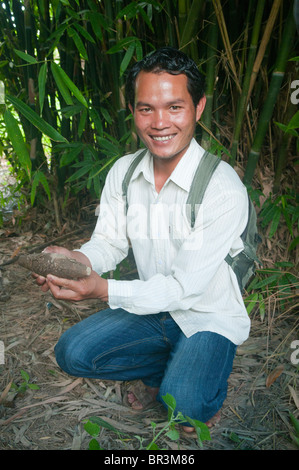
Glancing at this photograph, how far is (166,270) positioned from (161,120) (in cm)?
57

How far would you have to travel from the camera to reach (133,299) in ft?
4.91

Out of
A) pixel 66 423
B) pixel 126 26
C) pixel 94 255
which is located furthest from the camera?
pixel 126 26

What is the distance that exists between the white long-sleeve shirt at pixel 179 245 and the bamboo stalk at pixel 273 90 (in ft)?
1.52

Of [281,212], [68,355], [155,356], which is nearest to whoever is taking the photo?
[68,355]

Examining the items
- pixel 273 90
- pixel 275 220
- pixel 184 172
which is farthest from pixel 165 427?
pixel 273 90

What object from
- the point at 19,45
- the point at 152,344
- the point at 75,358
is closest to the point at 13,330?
the point at 75,358

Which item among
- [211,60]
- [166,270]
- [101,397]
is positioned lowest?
[101,397]

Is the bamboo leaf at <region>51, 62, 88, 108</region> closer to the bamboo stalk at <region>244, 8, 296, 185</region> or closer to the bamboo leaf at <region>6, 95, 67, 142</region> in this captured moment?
the bamboo leaf at <region>6, 95, 67, 142</region>

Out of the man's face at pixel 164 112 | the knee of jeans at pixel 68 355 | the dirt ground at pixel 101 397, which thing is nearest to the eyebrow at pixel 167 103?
the man's face at pixel 164 112

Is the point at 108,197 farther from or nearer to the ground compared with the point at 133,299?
A: farther from the ground

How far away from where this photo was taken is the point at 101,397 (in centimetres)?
176

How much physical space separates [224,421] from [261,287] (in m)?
0.73

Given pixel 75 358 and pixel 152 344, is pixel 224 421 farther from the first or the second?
pixel 75 358

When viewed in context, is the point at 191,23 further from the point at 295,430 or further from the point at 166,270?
the point at 295,430
